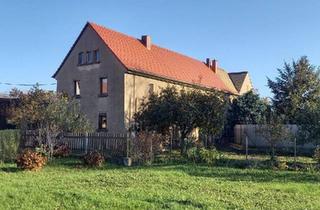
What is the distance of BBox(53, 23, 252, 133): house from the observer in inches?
1284

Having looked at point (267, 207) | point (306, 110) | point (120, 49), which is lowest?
point (267, 207)

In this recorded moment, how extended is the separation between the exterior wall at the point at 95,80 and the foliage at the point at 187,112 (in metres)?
4.34

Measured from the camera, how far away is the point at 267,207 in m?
10.8

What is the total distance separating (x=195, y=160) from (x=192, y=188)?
9.32 m

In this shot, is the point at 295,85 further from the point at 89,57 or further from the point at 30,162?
the point at 30,162

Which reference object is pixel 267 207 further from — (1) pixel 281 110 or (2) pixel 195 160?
(1) pixel 281 110

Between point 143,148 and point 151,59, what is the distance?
16.4m

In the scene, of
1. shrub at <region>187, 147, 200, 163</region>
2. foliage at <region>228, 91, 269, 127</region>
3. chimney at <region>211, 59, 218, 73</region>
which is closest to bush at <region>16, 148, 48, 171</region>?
shrub at <region>187, 147, 200, 163</region>

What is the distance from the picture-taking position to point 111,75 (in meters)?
33.2

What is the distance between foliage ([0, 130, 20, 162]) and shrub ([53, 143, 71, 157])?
2095mm

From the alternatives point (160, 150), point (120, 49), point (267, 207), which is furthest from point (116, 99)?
point (267, 207)

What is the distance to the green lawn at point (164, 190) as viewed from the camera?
10656mm

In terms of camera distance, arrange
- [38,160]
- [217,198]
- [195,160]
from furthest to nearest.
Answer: [195,160], [38,160], [217,198]

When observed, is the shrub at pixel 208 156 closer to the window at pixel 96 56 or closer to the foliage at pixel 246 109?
the window at pixel 96 56
